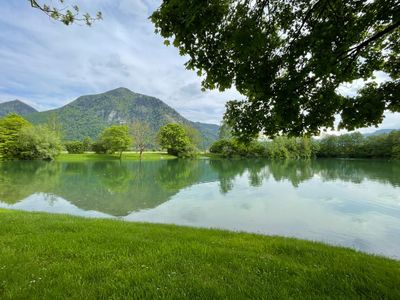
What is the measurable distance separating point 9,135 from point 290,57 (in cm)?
6389

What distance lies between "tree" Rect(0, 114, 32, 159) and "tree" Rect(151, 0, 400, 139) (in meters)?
60.7

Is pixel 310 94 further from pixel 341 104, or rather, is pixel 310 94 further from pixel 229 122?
pixel 229 122

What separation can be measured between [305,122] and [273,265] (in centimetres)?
323

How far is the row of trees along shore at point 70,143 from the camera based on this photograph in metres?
51.8

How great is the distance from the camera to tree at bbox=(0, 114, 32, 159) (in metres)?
50.8

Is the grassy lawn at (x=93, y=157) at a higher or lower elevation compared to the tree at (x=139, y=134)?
lower

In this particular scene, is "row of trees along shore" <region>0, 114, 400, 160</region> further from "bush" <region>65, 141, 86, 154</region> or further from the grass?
the grass

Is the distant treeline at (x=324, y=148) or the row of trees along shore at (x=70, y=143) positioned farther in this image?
the distant treeline at (x=324, y=148)

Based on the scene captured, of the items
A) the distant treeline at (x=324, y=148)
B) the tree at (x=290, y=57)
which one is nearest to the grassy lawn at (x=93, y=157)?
the distant treeline at (x=324, y=148)

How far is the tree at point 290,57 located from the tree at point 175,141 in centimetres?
7070

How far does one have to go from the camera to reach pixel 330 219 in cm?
1296

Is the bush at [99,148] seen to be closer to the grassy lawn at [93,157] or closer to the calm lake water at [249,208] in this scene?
the grassy lawn at [93,157]

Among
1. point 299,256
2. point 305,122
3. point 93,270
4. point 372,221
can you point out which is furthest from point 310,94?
point 372,221

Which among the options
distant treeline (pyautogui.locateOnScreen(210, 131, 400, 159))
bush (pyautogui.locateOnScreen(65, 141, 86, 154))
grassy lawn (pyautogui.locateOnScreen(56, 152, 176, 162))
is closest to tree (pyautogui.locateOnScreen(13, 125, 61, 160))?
grassy lawn (pyautogui.locateOnScreen(56, 152, 176, 162))
